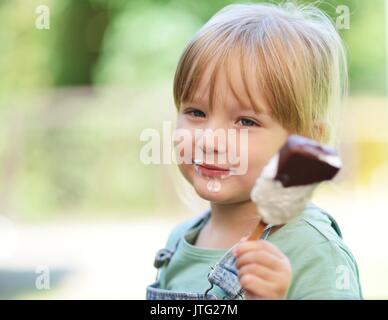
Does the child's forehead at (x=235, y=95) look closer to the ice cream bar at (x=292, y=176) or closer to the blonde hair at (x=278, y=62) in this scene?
the blonde hair at (x=278, y=62)

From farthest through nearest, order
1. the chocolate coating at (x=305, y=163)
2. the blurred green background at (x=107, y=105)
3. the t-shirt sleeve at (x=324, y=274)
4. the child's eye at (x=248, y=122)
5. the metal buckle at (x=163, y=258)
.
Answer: the blurred green background at (x=107, y=105) < the metal buckle at (x=163, y=258) < the child's eye at (x=248, y=122) < the t-shirt sleeve at (x=324, y=274) < the chocolate coating at (x=305, y=163)

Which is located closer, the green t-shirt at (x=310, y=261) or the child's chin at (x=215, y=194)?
the green t-shirt at (x=310, y=261)

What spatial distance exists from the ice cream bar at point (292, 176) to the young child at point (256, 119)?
16 centimetres

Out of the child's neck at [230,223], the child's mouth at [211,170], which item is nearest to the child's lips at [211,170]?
the child's mouth at [211,170]

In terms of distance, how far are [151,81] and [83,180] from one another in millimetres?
752

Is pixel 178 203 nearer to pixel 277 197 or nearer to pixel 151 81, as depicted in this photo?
pixel 151 81

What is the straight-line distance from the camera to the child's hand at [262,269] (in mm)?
1069

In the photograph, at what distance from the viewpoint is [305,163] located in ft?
3.22

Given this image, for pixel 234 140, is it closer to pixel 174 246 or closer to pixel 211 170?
pixel 211 170

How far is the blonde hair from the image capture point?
1.28 meters

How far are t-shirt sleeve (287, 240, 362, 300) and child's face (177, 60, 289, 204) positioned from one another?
167mm

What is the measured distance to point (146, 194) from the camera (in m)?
4.33

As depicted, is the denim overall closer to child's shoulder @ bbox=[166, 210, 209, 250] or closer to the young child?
the young child

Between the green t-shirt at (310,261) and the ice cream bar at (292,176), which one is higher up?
the ice cream bar at (292,176)
